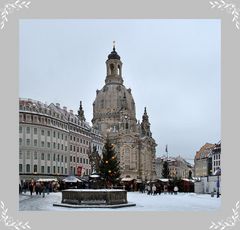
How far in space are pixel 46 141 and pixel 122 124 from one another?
74.3m

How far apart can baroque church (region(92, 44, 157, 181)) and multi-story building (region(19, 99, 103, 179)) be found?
2101 inches

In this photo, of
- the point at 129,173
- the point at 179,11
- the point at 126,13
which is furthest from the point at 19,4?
the point at 129,173

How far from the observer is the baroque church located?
153875 millimetres

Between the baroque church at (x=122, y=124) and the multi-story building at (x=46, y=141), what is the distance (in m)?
53.4

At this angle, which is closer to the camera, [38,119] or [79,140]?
[38,119]

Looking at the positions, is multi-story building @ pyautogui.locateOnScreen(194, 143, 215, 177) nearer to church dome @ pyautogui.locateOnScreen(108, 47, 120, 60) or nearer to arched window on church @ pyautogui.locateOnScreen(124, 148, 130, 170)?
arched window on church @ pyautogui.locateOnScreen(124, 148, 130, 170)

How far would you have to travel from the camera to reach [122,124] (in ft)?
510

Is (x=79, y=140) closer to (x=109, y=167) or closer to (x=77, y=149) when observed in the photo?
(x=77, y=149)

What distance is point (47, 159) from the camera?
82.5m

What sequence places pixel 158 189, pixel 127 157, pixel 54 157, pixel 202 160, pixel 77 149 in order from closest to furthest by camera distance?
pixel 158 189 < pixel 54 157 < pixel 77 149 < pixel 202 160 < pixel 127 157

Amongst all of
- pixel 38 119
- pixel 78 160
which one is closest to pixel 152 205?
pixel 38 119

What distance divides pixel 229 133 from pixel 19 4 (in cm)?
980

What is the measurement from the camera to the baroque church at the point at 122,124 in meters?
154

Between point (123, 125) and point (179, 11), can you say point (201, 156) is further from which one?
point (179, 11)
